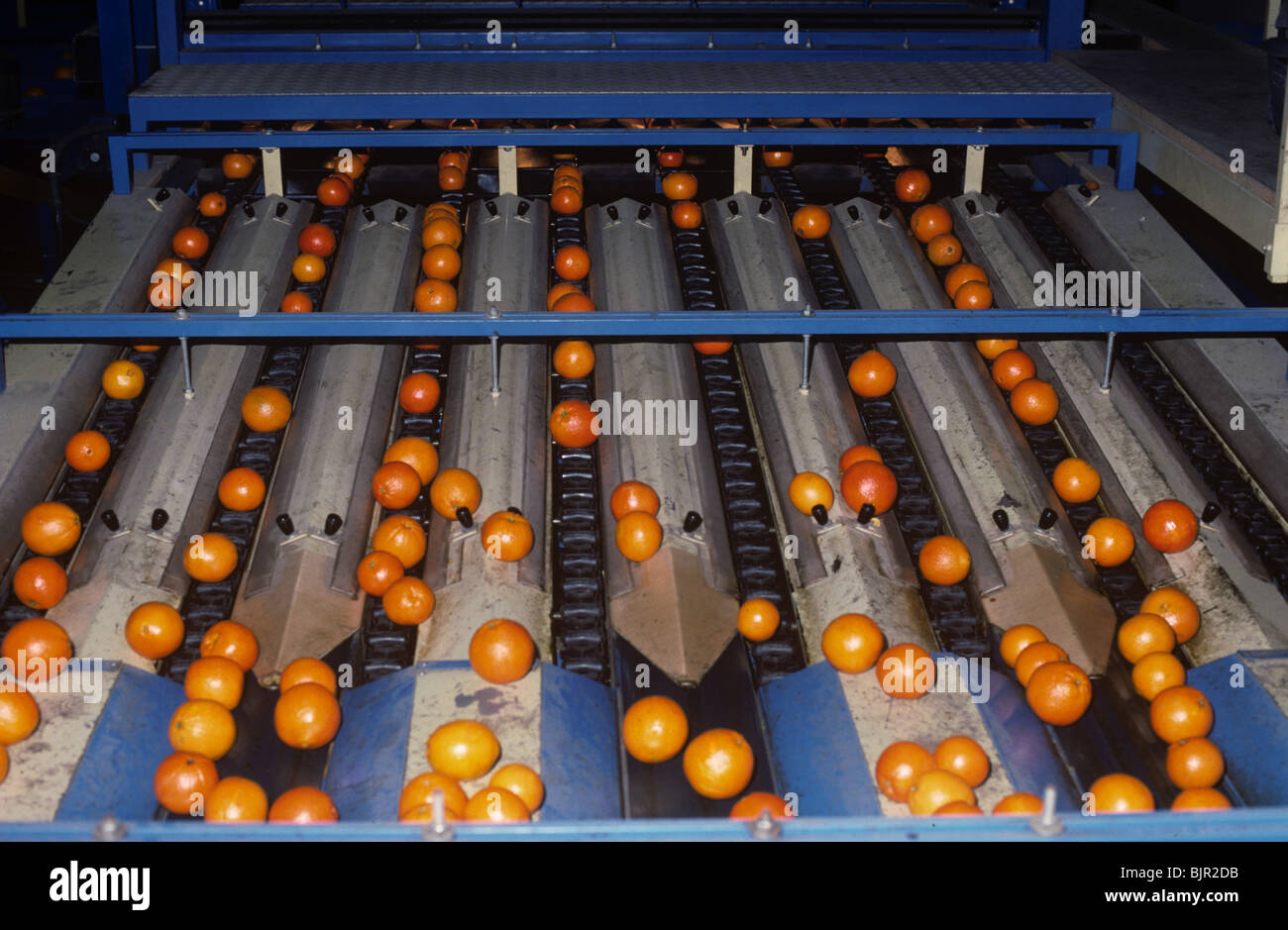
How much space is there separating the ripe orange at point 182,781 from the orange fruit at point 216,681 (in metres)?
0.32

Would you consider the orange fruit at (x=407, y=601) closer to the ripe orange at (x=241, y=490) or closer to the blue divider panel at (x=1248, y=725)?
the ripe orange at (x=241, y=490)

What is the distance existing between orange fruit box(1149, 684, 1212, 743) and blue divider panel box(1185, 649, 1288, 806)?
0.44 feet

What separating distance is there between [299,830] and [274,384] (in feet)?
12.9

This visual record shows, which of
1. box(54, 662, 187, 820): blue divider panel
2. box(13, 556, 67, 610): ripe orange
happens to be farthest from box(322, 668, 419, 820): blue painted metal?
box(13, 556, 67, 610): ripe orange

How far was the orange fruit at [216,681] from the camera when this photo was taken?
4258 millimetres

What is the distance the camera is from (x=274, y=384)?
6.27 meters

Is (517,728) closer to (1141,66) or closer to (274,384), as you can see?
(274,384)

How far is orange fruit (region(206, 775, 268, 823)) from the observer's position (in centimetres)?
368

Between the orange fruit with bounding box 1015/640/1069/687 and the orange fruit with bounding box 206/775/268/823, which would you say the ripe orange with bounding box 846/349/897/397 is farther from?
the orange fruit with bounding box 206/775/268/823

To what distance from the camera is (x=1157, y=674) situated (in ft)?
14.3

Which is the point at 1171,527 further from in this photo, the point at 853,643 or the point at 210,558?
the point at 210,558

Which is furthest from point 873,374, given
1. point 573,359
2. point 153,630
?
point 153,630

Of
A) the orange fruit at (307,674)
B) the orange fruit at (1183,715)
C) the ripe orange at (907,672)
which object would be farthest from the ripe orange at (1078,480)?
the orange fruit at (307,674)
